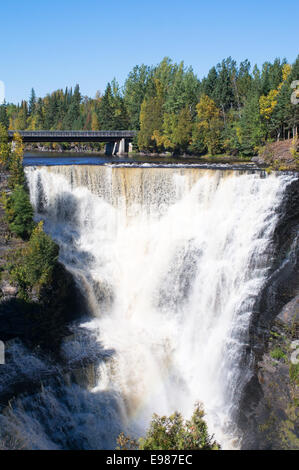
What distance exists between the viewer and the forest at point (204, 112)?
56.3m

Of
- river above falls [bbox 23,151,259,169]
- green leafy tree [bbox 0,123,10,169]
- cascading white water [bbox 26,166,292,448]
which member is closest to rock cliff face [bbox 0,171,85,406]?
cascading white water [bbox 26,166,292,448]

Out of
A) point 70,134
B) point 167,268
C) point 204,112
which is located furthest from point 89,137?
point 167,268

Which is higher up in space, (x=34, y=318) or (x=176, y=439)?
(x=176, y=439)

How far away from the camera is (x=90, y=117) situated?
4532 inches

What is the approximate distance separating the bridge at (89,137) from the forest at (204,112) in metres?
2.65

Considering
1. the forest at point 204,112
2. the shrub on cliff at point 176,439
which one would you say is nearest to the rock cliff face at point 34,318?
the shrub on cliff at point 176,439

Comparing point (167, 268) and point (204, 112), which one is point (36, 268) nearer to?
point (167, 268)

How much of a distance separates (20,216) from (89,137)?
44.7 meters

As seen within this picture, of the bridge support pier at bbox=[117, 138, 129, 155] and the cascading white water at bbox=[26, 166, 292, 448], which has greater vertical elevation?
the bridge support pier at bbox=[117, 138, 129, 155]

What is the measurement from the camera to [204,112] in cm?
7050

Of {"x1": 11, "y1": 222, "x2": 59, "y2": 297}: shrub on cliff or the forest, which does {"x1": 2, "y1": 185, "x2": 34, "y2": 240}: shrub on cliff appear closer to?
{"x1": 11, "y1": 222, "x2": 59, "y2": 297}: shrub on cliff

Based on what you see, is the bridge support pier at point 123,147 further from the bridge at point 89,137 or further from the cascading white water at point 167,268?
the cascading white water at point 167,268

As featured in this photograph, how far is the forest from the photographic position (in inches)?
2218
